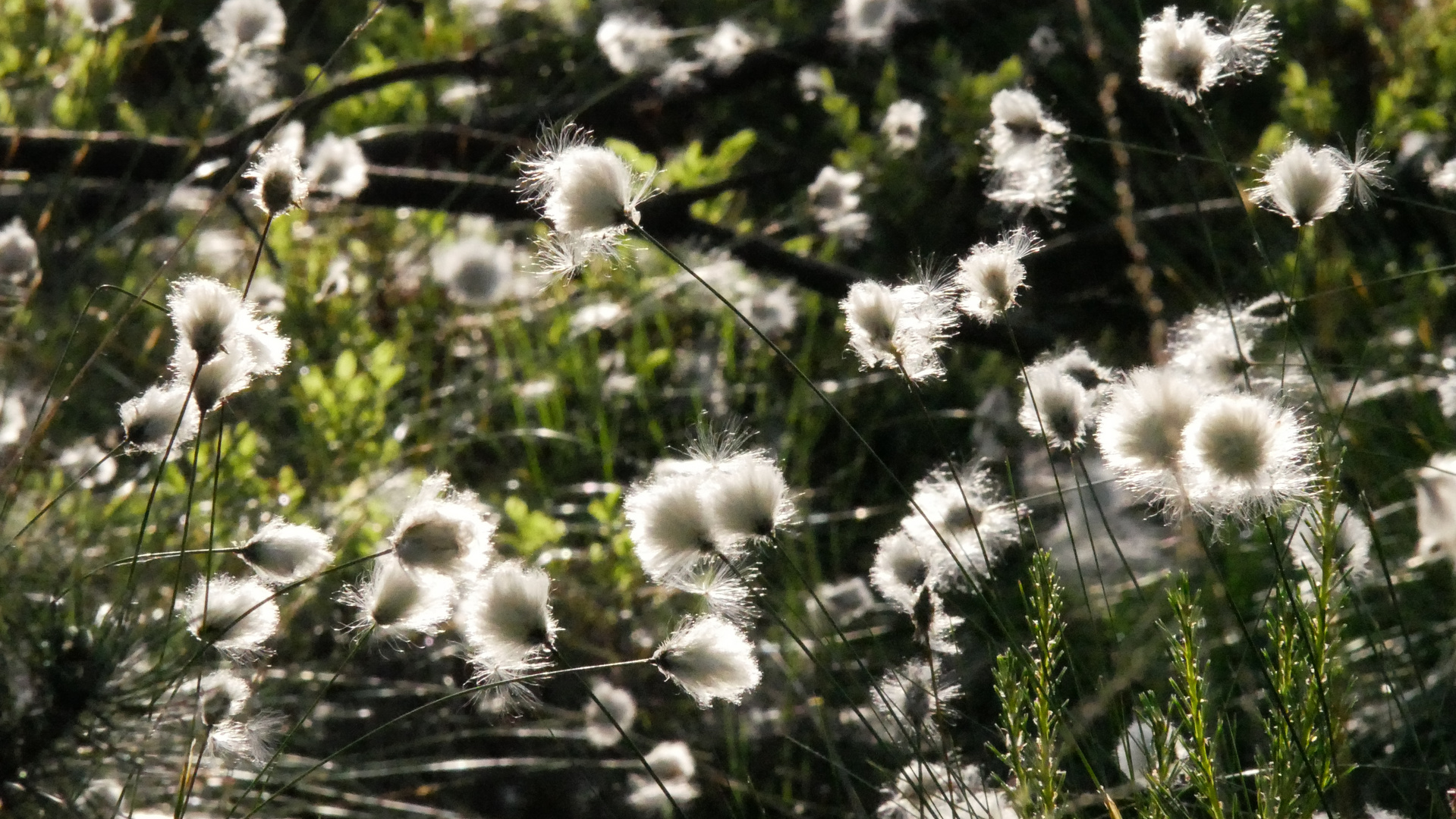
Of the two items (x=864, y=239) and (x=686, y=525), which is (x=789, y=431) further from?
(x=686, y=525)

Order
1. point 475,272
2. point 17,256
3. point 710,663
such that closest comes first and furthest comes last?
point 710,663 < point 17,256 < point 475,272

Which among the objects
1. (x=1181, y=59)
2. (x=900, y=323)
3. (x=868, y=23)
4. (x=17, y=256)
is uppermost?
(x=868, y=23)

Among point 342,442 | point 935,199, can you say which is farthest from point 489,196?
point 935,199

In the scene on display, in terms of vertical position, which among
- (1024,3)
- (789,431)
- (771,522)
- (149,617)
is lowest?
(771,522)

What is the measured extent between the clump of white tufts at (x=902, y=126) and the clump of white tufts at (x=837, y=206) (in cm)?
16

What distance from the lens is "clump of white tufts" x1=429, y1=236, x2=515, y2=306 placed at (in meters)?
2.46

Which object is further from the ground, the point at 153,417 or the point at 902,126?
the point at 902,126

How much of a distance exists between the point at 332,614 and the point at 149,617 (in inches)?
11.9

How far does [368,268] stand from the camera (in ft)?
8.79

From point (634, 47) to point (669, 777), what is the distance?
63.3 inches

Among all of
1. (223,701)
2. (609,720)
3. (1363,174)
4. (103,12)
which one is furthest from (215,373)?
(103,12)

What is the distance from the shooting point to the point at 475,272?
248cm

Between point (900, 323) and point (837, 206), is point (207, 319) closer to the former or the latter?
point (900, 323)

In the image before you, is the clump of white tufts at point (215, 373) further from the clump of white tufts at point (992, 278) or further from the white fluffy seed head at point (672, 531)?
the clump of white tufts at point (992, 278)
